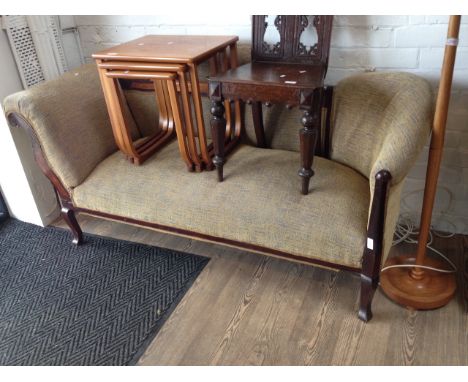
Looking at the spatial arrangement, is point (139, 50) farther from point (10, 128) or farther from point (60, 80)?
point (10, 128)

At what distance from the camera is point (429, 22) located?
1.41 meters

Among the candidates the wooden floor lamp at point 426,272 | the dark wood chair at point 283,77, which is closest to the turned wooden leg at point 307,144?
the dark wood chair at point 283,77

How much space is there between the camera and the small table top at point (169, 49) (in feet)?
4.45

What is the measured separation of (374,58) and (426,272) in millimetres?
795

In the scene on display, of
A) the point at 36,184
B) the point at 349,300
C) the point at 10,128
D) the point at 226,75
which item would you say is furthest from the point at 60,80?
the point at 349,300

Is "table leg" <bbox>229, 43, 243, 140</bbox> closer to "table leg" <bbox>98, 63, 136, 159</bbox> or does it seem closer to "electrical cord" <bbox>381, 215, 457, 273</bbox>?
"table leg" <bbox>98, 63, 136, 159</bbox>

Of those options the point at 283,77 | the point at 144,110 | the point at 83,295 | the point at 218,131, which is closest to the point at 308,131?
the point at 283,77

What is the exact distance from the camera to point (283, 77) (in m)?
1.29

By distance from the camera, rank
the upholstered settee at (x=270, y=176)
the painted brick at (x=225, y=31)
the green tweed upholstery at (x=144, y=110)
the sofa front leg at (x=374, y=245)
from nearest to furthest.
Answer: the sofa front leg at (x=374, y=245) < the upholstered settee at (x=270, y=176) < the painted brick at (x=225, y=31) < the green tweed upholstery at (x=144, y=110)

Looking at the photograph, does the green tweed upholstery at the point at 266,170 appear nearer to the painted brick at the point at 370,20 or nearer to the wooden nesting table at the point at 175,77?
the wooden nesting table at the point at 175,77

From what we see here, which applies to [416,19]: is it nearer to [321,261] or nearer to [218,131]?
[218,131]

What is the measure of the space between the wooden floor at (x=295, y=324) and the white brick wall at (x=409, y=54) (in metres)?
0.22

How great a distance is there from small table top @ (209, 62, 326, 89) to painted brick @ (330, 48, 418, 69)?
20 centimetres
